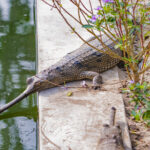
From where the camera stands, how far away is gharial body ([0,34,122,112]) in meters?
4.88

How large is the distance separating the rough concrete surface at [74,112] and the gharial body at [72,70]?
11 cm

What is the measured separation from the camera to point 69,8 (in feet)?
24.0

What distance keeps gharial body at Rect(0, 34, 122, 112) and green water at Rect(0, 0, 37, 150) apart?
0.30 m

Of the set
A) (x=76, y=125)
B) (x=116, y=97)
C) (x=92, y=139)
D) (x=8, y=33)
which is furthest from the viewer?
(x=8, y=33)

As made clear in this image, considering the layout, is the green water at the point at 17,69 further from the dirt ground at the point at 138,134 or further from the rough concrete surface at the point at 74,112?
the dirt ground at the point at 138,134

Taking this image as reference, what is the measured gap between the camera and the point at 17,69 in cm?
600

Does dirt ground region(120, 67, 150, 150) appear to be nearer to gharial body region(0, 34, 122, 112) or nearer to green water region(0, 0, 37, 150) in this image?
gharial body region(0, 34, 122, 112)

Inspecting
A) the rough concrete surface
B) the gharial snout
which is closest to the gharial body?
the gharial snout

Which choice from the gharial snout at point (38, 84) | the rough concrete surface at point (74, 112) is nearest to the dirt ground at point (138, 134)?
the rough concrete surface at point (74, 112)

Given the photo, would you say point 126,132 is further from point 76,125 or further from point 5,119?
point 5,119

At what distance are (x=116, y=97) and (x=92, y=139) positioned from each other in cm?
94

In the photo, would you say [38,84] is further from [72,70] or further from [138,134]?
[138,134]

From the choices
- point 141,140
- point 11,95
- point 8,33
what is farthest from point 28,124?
point 8,33

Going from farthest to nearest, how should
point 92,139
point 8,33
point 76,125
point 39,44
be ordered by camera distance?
point 8,33 < point 39,44 < point 76,125 < point 92,139
